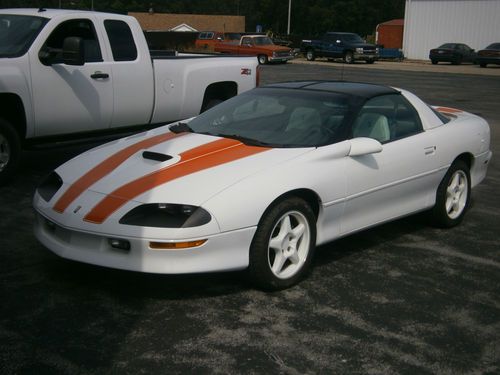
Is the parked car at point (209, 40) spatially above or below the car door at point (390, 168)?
above

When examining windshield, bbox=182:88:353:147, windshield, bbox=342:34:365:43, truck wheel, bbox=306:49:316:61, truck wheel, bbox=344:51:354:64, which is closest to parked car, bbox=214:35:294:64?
truck wheel, bbox=344:51:354:64

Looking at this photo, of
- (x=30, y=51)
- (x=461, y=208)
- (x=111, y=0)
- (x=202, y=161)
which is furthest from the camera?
(x=111, y=0)

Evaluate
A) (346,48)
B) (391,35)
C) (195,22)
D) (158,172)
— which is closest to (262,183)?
(158,172)

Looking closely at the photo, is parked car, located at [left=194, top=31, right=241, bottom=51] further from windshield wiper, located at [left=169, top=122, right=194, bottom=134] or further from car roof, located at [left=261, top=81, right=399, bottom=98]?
windshield wiper, located at [left=169, top=122, right=194, bottom=134]

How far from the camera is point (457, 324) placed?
13.8ft

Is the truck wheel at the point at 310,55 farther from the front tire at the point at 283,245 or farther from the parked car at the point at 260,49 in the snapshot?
the front tire at the point at 283,245

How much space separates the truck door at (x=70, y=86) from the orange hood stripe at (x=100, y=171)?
2572mm

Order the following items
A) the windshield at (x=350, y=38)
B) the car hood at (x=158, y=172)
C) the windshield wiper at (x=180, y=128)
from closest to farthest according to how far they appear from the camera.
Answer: the car hood at (x=158, y=172)
the windshield wiper at (x=180, y=128)
the windshield at (x=350, y=38)

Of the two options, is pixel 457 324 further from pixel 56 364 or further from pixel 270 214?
pixel 56 364

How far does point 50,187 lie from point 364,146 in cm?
229

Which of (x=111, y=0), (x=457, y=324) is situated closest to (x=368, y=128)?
(x=457, y=324)

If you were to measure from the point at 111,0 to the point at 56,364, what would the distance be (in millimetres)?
101827

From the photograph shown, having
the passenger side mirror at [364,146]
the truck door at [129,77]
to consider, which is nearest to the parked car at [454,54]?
the truck door at [129,77]

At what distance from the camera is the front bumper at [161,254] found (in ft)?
13.9
